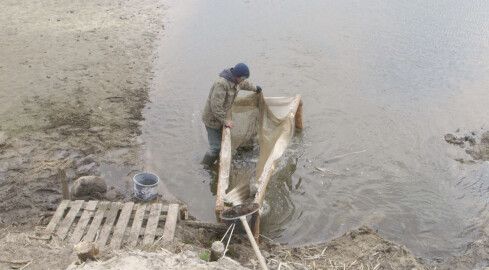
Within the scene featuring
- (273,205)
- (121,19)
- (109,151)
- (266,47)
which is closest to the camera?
(273,205)

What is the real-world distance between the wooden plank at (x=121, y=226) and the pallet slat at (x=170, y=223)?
452 mm

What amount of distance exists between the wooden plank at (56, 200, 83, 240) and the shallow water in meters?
1.50

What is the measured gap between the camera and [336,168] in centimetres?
652

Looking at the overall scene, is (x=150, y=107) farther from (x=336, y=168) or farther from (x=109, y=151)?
(x=336, y=168)

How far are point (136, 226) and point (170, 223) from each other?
38 cm

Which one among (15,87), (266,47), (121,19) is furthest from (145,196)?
(121,19)

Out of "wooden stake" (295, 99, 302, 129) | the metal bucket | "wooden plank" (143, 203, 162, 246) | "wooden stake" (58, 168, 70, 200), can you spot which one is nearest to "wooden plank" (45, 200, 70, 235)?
"wooden stake" (58, 168, 70, 200)

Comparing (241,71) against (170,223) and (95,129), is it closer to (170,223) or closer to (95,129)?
(170,223)

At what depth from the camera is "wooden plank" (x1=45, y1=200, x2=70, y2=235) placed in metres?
4.44

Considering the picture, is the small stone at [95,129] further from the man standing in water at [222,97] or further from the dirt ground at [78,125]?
the man standing in water at [222,97]

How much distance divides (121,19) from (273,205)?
339 inches

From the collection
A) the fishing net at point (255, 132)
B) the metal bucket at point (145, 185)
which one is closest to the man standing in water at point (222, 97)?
the fishing net at point (255, 132)

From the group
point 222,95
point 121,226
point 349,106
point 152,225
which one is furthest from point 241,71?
point 349,106

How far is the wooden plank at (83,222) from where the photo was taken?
4.39 m
